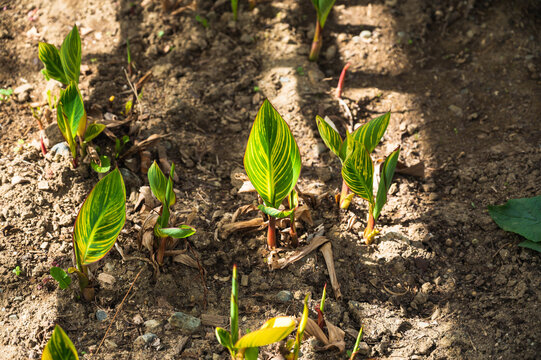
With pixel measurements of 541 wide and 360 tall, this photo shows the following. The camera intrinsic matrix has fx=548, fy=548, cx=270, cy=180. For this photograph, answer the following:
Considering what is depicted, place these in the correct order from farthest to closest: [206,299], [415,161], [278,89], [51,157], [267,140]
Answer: [278,89] → [415,161] → [51,157] → [206,299] → [267,140]

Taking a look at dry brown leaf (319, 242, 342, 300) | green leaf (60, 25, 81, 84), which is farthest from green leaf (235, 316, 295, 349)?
green leaf (60, 25, 81, 84)

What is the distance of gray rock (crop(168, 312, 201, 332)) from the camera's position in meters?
1.88

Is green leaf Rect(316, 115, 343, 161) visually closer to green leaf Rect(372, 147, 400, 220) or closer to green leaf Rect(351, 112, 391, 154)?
green leaf Rect(351, 112, 391, 154)

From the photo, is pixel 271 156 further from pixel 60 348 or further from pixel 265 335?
pixel 60 348

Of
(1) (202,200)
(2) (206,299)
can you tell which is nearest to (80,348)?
(2) (206,299)

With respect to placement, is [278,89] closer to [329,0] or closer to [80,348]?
[329,0]

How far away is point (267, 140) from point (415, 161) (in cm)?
104

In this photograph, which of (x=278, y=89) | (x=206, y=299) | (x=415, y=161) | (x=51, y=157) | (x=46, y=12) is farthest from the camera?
(x=46, y=12)

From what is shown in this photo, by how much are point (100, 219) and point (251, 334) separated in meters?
0.62

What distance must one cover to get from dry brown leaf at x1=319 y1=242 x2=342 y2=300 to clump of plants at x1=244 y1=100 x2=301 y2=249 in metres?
A: 0.26

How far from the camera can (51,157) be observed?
7.57ft

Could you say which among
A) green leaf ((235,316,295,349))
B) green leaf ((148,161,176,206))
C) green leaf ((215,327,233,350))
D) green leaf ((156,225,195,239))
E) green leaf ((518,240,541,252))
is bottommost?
green leaf ((518,240,541,252))

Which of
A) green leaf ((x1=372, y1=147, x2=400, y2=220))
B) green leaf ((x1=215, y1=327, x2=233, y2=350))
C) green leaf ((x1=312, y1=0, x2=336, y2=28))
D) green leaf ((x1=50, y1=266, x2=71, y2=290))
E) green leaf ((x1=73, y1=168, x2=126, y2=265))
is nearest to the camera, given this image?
green leaf ((x1=215, y1=327, x2=233, y2=350))

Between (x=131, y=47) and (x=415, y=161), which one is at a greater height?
(x=131, y=47)
